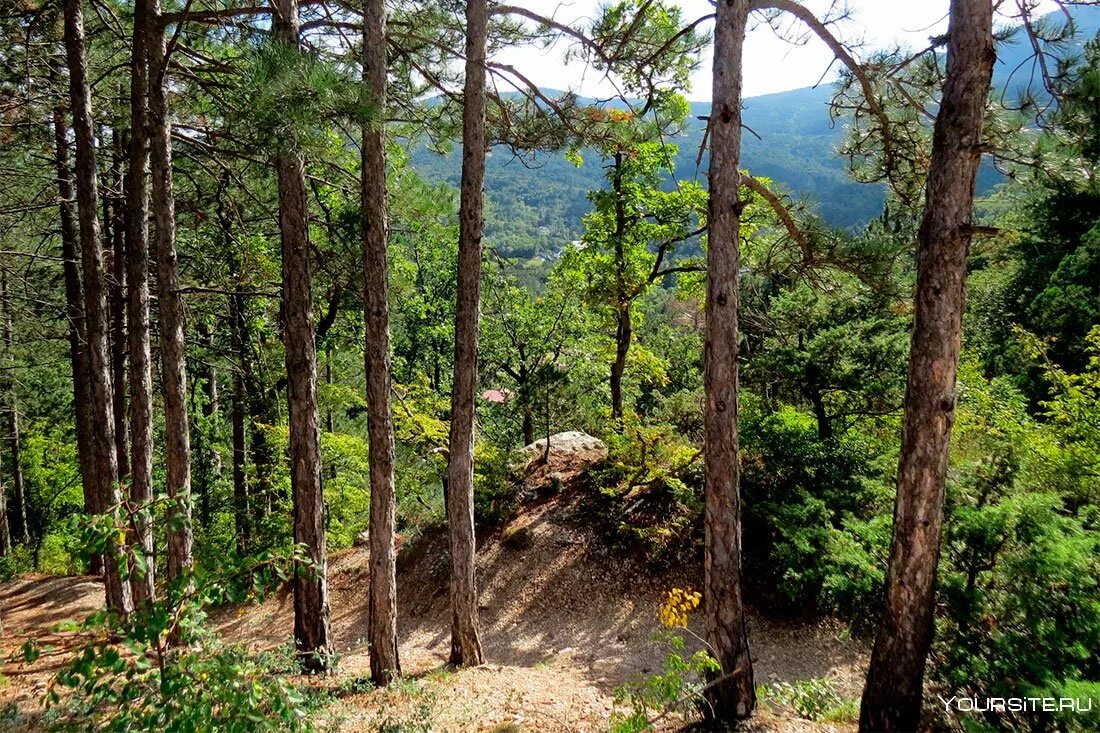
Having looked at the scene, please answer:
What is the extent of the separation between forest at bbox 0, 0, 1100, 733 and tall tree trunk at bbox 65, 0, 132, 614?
5 cm

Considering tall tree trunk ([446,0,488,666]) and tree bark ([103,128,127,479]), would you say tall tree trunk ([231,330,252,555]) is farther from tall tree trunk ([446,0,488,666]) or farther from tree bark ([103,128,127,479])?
tall tree trunk ([446,0,488,666])

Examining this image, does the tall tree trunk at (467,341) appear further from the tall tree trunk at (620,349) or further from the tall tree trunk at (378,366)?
the tall tree trunk at (620,349)

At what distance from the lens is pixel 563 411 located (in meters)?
12.8

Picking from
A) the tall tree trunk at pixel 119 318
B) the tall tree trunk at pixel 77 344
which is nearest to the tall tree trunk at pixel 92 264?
the tall tree trunk at pixel 119 318

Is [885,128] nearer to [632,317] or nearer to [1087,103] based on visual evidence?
[1087,103]

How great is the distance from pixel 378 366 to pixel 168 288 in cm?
247

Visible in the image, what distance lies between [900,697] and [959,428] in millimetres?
6844

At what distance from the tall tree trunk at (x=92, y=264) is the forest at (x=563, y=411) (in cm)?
5

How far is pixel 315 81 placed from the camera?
4.20m

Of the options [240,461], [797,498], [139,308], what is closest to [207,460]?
[240,461]

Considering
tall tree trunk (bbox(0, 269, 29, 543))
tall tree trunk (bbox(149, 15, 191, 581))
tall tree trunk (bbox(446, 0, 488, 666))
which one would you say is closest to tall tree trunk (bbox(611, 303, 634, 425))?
tall tree trunk (bbox(446, 0, 488, 666))

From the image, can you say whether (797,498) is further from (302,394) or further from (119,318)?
(119,318)

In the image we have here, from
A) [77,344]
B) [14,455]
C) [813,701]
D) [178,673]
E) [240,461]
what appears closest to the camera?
[178,673]

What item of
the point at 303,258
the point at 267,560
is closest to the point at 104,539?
the point at 267,560
